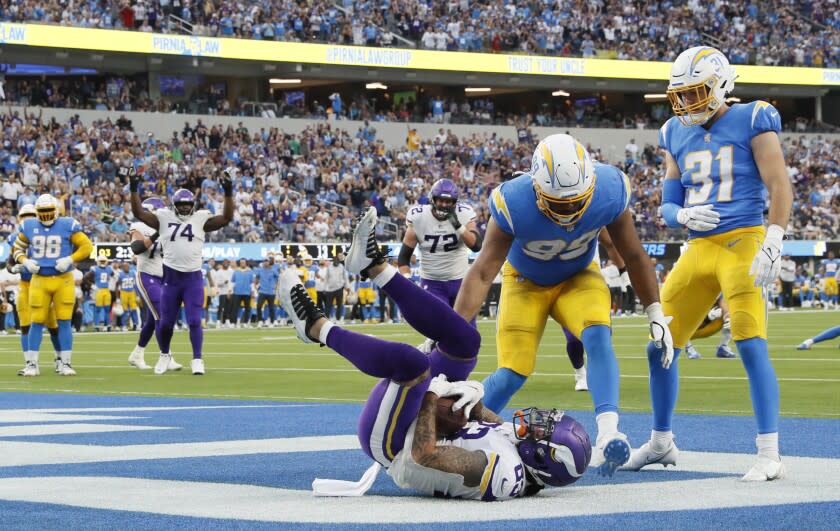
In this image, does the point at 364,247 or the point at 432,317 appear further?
the point at 364,247

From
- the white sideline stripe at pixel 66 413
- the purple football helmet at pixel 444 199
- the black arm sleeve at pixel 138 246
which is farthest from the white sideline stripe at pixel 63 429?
the black arm sleeve at pixel 138 246

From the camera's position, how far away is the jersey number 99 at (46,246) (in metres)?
14.9

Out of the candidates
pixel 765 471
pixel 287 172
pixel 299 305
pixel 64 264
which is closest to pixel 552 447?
pixel 765 471

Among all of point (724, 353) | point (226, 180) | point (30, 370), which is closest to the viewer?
point (226, 180)

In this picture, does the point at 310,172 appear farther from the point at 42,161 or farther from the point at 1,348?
the point at 1,348

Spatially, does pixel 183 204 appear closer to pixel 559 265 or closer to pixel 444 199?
pixel 444 199

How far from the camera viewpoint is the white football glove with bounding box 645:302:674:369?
6.43 m

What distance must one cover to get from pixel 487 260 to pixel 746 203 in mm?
1363

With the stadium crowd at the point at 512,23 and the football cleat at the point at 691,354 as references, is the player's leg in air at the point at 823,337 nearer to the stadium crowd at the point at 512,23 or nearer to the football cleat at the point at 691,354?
the football cleat at the point at 691,354

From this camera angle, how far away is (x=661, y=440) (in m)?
6.46

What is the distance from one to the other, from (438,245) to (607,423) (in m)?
7.43

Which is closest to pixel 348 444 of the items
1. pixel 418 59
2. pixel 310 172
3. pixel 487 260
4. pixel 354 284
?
pixel 487 260

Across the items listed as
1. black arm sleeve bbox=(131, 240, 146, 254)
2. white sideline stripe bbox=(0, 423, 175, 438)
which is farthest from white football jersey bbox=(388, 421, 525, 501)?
black arm sleeve bbox=(131, 240, 146, 254)

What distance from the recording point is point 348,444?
24.8 feet
